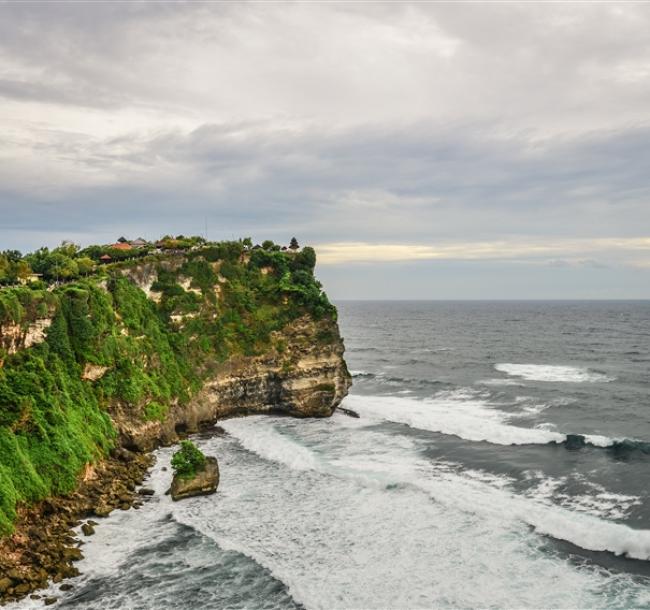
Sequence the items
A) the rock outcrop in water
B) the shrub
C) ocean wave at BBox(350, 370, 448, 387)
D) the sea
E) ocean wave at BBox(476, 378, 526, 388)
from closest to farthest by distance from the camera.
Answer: the sea → the rock outcrop in water → the shrub → ocean wave at BBox(476, 378, 526, 388) → ocean wave at BBox(350, 370, 448, 387)

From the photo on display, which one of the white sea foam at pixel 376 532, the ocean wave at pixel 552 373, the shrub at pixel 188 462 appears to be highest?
the shrub at pixel 188 462

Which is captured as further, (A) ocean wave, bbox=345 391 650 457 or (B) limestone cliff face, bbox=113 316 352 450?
(B) limestone cliff face, bbox=113 316 352 450

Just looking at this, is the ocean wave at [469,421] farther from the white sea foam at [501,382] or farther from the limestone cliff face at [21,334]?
the limestone cliff face at [21,334]

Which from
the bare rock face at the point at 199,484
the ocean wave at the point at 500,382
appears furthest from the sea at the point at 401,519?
the ocean wave at the point at 500,382

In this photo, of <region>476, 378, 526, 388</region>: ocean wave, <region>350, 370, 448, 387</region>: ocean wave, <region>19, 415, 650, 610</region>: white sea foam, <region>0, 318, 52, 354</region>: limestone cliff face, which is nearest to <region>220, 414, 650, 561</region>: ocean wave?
<region>19, 415, 650, 610</region>: white sea foam

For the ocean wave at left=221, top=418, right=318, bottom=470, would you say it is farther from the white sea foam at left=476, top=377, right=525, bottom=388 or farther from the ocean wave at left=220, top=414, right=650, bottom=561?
the white sea foam at left=476, top=377, right=525, bottom=388

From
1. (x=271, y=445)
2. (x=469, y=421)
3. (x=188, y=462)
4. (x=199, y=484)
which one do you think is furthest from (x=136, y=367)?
(x=469, y=421)
